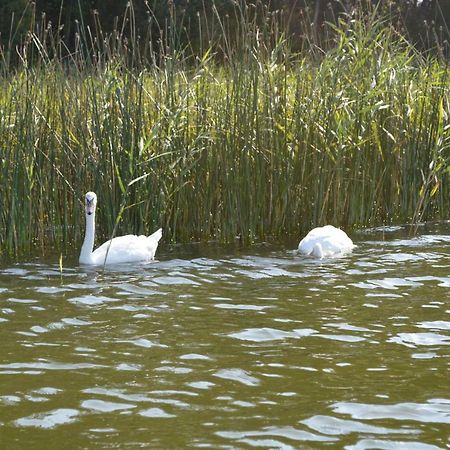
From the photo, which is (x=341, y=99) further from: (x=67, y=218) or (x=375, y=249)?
(x=67, y=218)

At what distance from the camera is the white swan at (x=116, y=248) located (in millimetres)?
8047

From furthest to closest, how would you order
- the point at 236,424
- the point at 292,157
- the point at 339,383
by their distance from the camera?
1. the point at 292,157
2. the point at 339,383
3. the point at 236,424

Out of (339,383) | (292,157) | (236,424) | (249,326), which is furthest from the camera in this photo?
(292,157)

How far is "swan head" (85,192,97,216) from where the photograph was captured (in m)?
7.93

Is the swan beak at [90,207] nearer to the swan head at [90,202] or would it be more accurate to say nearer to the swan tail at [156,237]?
the swan head at [90,202]

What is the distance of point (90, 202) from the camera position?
7980 millimetres

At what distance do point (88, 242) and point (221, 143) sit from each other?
1.50 meters

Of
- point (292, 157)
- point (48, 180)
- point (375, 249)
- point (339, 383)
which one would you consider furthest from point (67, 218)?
point (339, 383)

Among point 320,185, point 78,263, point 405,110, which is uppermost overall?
point 405,110

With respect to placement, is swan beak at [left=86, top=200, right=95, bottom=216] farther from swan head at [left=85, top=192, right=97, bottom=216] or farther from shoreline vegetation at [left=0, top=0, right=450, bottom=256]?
shoreline vegetation at [left=0, top=0, right=450, bottom=256]

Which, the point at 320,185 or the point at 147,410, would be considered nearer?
the point at 147,410

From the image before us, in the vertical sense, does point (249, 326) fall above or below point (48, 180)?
below

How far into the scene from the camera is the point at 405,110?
959 centimetres

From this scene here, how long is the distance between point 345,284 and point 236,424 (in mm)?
3109
